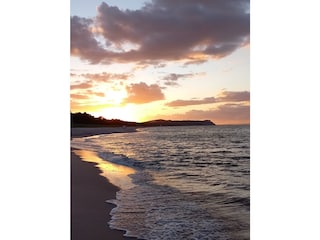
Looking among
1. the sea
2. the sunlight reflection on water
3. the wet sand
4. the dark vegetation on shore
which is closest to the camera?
the wet sand

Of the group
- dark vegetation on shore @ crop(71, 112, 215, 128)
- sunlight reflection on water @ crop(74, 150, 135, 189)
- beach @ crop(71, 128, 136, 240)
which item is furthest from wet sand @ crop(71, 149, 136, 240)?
dark vegetation on shore @ crop(71, 112, 215, 128)

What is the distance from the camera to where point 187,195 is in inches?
105

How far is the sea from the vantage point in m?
2.07

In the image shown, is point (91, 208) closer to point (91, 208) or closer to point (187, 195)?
point (91, 208)

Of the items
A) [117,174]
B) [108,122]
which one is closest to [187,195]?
[108,122]

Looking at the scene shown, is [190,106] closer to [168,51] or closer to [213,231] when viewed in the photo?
[168,51]

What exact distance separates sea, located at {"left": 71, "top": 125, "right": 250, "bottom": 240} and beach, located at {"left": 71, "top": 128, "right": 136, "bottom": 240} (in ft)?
0.18

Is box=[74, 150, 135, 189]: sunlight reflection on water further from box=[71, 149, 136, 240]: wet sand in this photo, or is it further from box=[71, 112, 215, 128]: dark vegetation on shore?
box=[71, 112, 215, 128]: dark vegetation on shore

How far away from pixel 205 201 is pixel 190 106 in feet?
1.91
